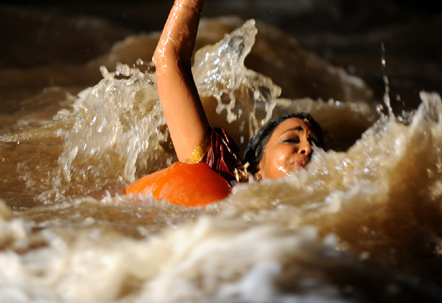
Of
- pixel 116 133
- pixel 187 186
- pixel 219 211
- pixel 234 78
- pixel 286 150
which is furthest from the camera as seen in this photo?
pixel 234 78

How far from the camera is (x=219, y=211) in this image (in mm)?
1428

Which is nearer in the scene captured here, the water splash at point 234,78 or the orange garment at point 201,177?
the orange garment at point 201,177

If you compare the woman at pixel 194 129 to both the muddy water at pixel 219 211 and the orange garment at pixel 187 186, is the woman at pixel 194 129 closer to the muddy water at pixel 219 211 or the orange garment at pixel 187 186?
the orange garment at pixel 187 186

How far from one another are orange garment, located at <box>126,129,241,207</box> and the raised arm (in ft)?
0.17

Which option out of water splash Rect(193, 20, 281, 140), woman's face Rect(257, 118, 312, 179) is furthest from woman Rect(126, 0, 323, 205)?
water splash Rect(193, 20, 281, 140)

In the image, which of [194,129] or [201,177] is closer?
[201,177]

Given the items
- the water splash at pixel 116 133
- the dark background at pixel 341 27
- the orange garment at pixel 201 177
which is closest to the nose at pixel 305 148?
the orange garment at pixel 201 177

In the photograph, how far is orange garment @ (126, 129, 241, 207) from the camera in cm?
160

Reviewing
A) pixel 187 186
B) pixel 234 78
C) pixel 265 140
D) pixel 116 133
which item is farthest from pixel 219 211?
pixel 234 78

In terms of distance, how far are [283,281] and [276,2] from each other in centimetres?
464

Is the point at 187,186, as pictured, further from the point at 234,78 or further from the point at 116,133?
the point at 234,78

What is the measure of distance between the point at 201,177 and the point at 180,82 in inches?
15.1

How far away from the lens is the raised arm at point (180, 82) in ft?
5.98

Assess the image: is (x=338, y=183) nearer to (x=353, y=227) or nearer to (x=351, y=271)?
(x=353, y=227)
